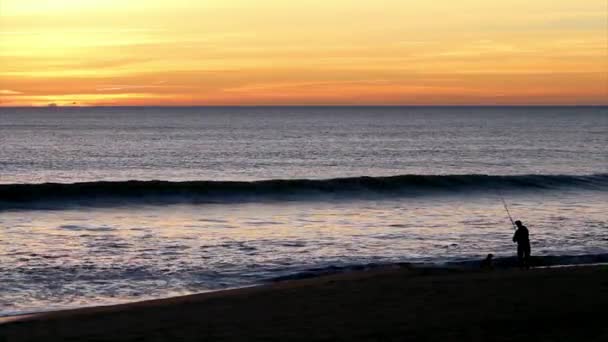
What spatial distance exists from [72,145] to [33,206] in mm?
47770

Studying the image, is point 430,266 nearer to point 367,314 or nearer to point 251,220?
point 367,314

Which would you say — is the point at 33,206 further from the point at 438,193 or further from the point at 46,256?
the point at 438,193

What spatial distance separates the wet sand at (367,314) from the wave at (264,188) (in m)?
20.4

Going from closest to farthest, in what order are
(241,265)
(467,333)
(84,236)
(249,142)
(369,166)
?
1. (467,333)
2. (241,265)
3. (84,236)
4. (369,166)
5. (249,142)

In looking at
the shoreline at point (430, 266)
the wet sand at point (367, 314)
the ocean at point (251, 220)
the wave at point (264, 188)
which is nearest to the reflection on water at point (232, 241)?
the ocean at point (251, 220)

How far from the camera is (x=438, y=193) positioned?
38969mm

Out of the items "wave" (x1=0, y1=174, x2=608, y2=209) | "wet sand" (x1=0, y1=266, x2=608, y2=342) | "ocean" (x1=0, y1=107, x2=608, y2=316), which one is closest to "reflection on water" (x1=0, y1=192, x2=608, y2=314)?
"ocean" (x1=0, y1=107, x2=608, y2=316)

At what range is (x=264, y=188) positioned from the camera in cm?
3875

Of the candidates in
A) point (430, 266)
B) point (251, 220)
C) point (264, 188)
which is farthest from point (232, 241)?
point (264, 188)

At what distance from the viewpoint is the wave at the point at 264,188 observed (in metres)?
35.1

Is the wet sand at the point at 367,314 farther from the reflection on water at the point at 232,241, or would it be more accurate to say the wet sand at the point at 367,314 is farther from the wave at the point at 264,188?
the wave at the point at 264,188

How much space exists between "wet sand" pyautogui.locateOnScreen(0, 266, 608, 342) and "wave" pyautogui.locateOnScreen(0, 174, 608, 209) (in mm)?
20385

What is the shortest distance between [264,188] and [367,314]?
26417 mm

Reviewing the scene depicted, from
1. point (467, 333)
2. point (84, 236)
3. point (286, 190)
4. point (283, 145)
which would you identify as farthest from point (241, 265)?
point (283, 145)
